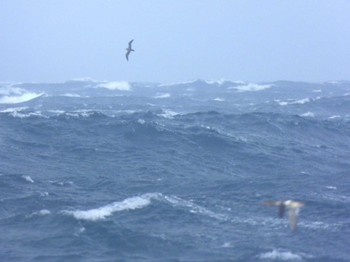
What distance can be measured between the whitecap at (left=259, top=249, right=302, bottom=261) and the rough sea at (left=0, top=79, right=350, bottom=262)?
0.04 metres

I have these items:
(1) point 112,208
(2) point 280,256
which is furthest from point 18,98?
(2) point 280,256

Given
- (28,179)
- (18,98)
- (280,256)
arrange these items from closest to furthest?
(280,256) → (28,179) → (18,98)

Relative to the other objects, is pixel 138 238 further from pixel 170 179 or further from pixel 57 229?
pixel 170 179

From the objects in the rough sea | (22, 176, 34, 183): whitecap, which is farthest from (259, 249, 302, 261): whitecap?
(22, 176, 34, 183): whitecap

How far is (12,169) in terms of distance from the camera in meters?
25.8

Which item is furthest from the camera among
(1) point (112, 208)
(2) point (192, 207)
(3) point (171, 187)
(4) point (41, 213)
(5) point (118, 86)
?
(5) point (118, 86)

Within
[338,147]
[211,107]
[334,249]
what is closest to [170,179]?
[334,249]

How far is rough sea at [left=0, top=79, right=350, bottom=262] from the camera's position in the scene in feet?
53.6

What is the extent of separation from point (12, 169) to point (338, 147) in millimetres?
19721

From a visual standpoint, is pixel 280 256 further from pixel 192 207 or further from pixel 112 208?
pixel 112 208

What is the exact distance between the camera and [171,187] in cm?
2309

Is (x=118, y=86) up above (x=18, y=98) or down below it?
above

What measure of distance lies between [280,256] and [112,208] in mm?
7229

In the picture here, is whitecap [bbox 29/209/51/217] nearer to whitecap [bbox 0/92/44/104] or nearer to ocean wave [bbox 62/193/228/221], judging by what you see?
ocean wave [bbox 62/193/228/221]
